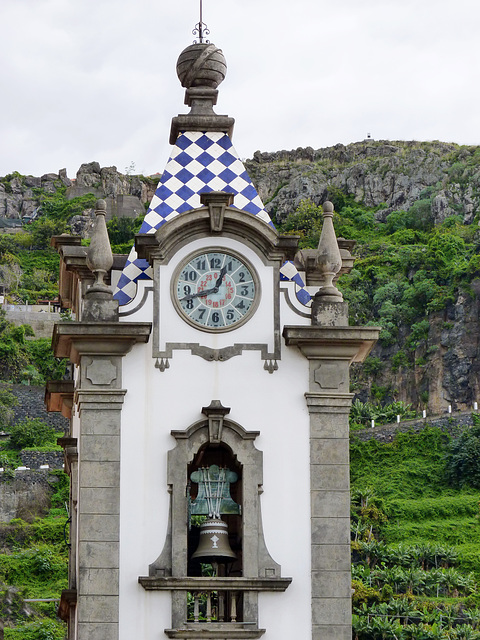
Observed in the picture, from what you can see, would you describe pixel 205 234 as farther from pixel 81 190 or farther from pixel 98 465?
pixel 81 190

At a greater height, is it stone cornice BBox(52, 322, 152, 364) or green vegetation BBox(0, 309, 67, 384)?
green vegetation BBox(0, 309, 67, 384)

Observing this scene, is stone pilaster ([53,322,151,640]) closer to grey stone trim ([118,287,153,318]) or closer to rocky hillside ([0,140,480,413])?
grey stone trim ([118,287,153,318])

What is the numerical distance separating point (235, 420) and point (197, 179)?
3891 millimetres

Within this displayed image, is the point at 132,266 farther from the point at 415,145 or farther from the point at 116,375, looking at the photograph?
the point at 415,145

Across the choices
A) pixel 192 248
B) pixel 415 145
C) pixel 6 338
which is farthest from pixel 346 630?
pixel 415 145

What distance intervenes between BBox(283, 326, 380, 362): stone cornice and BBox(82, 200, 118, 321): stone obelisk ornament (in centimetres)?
231

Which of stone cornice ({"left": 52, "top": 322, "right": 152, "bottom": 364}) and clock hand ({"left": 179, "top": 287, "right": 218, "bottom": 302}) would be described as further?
clock hand ({"left": 179, "top": 287, "right": 218, "bottom": 302})

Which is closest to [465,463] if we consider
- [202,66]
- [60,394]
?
[60,394]

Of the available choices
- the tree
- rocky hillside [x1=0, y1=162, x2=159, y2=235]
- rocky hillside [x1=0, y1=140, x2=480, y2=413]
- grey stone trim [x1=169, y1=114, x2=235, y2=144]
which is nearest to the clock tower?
grey stone trim [x1=169, y1=114, x2=235, y2=144]

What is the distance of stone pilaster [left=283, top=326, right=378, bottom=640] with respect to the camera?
21406 mm

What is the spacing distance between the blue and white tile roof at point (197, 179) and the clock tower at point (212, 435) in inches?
29.7

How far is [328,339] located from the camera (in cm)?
2212

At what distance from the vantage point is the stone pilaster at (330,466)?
2141 cm

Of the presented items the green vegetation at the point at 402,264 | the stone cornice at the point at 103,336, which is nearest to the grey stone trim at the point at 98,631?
the stone cornice at the point at 103,336
